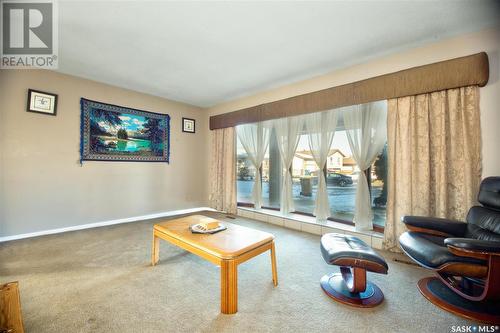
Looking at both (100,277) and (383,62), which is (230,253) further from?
(383,62)

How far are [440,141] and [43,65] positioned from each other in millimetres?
5282

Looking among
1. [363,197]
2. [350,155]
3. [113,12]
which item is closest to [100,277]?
[113,12]

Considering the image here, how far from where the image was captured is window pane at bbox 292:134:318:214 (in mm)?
3707

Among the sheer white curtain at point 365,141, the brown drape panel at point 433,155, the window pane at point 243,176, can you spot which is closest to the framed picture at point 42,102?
the window pane at point 243,176

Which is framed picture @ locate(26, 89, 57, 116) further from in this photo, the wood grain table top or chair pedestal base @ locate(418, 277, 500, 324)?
chair pedestal base @ locate(418, 277, 500, 324)

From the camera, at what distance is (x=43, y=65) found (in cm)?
295

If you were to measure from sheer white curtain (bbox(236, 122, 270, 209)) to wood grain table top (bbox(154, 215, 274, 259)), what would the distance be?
1998 millimetres

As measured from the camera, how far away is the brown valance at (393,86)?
6.89 feet

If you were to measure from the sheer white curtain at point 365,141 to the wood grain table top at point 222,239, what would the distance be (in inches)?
66.1

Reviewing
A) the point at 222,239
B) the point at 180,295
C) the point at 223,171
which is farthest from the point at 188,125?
the point at 180,295

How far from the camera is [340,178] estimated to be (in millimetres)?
3365

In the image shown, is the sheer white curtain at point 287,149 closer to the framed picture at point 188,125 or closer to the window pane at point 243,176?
the window pane at point 243,176

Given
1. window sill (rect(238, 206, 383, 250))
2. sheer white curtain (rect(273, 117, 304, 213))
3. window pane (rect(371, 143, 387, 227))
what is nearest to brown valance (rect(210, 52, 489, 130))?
sheer white curtain (rect(273, 117, 304, 213))

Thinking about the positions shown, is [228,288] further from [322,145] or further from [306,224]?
[322,145]
